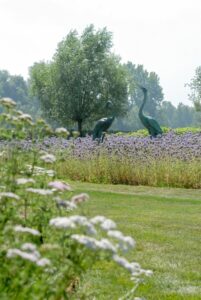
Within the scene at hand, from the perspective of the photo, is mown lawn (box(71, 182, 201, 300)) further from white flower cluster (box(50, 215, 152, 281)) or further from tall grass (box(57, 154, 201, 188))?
white flower cluster (box(50, 215, 152, 281))

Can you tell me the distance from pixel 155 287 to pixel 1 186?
2406mm

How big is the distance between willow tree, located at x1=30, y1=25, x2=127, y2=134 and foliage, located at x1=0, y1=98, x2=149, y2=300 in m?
35.8

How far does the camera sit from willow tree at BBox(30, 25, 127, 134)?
130ft

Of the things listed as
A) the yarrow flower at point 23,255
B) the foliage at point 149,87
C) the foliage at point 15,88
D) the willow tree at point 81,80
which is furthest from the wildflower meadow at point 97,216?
the foliage at point 149,87

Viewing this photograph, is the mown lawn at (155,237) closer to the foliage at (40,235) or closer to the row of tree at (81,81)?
the foliage at (40,235)

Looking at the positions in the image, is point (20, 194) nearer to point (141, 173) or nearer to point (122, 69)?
point (141, 173)

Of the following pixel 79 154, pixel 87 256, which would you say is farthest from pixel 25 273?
pixel 79 154

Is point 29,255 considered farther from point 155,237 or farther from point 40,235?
point 155,237

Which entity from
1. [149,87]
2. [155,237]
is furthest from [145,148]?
[149,87]

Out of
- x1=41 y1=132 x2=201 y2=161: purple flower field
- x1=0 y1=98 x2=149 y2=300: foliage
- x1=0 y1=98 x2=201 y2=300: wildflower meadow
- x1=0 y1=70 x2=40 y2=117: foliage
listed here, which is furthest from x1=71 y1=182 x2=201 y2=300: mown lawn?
x1=0 y1=70 x2=40 y2=117: foliage

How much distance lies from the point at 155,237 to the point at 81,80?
1318 inches

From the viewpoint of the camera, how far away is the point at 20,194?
298 cm

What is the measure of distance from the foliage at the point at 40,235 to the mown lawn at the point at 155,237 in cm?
163

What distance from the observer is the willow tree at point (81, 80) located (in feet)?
130
